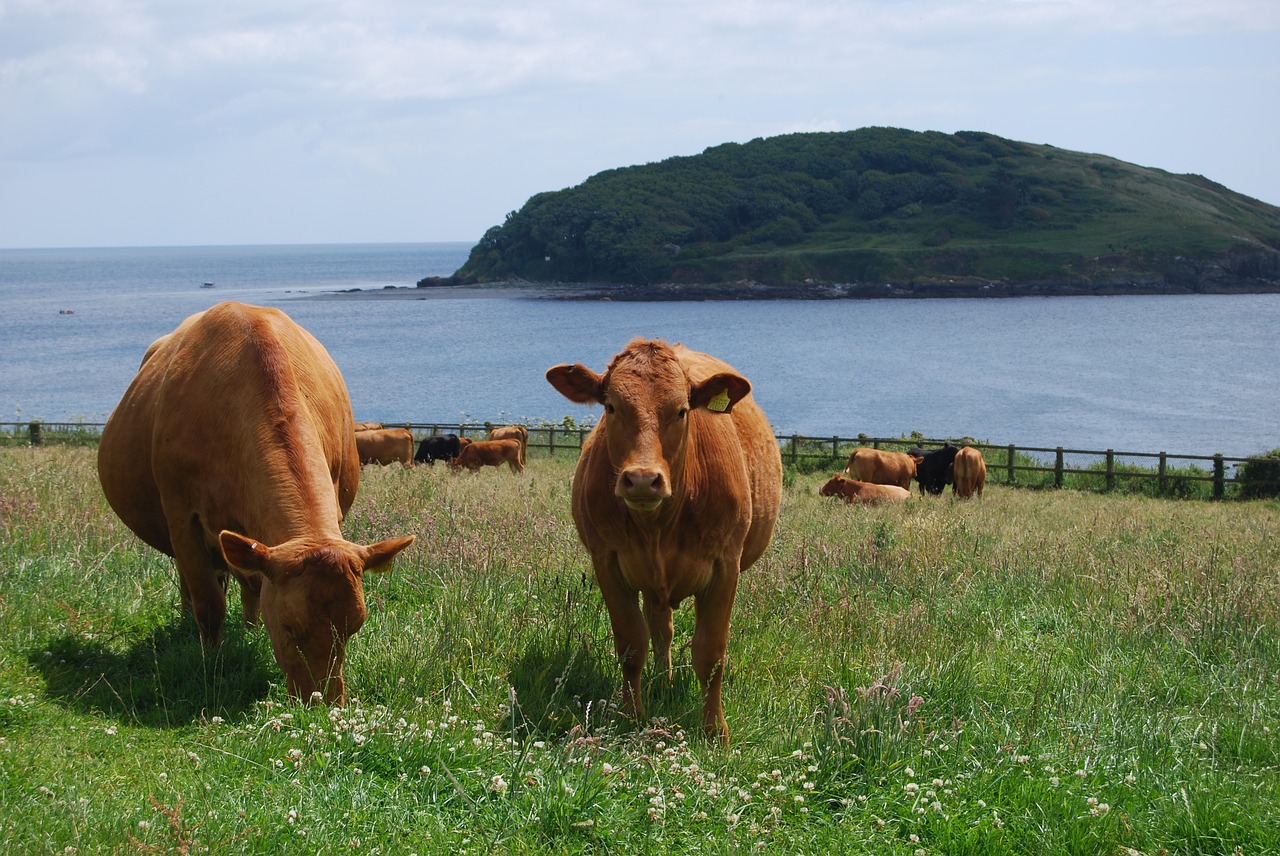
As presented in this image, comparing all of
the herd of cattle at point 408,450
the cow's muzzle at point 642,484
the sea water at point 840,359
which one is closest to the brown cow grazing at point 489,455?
the herd of cattle at point 408,450

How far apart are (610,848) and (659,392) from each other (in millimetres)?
2274

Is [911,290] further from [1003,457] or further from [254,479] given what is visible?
[254,479]

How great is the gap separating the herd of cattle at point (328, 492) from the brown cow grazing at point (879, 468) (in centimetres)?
1994

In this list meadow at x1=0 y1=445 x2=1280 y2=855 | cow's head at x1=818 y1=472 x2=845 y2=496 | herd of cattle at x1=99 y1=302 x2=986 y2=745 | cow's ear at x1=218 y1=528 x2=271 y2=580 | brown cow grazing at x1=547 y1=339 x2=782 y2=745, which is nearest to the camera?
meadow at x1=0 y1=445 x2=1280 y2=855

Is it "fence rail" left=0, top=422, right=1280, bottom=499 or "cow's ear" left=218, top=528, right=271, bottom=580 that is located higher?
"cow's ear" left=218, top=528, right=271, bottom=580

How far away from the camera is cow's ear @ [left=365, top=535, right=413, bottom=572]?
4.99 metres

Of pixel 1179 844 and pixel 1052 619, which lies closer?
pixel 1179 844

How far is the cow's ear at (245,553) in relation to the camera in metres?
4.91

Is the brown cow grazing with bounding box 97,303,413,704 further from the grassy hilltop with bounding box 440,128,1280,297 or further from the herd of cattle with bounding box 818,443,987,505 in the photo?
the grassy hilltop with bounding box 440,128,1280,297

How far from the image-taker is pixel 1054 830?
13.8 ft

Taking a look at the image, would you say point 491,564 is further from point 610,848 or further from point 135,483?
point 610,848

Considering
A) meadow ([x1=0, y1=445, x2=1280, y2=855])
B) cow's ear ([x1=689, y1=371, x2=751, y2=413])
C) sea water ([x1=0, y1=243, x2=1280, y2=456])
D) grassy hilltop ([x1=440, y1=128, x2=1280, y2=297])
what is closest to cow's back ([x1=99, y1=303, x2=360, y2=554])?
meadow ([x1=0, y1=445, x2=1280, y2=855])

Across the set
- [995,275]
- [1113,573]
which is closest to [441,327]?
[995,275]

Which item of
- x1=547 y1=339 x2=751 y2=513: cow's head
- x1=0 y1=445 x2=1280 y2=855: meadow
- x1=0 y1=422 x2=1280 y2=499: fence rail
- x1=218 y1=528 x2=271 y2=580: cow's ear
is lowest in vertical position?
x1=0 y1=422 x2=1280 y2=499: fence rail
